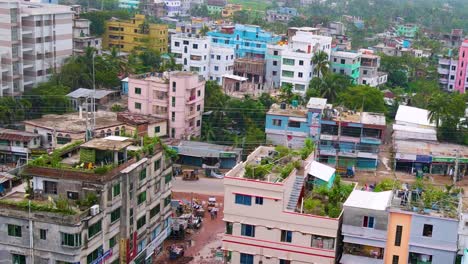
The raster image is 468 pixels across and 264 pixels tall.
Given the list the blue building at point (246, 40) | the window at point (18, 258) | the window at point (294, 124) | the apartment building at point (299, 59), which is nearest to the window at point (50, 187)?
the window at point (18, 258)

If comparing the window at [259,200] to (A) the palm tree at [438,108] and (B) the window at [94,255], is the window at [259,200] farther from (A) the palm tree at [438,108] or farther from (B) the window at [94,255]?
(A) the palm tree at [438,108]

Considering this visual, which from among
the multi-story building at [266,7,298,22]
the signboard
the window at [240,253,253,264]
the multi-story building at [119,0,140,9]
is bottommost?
the signboard

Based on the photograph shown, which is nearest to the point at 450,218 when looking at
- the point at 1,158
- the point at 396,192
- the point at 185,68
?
the point at 396,192

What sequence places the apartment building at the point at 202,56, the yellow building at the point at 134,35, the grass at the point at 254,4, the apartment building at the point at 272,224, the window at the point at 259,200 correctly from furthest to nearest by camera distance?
the grass at the point at 254,4
the yellow building at the point at 134,35
the apartment building at the point at 202,56
the window at the point at 259,200
the apartment building at the point at 272,224

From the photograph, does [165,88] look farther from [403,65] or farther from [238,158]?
[403,65]

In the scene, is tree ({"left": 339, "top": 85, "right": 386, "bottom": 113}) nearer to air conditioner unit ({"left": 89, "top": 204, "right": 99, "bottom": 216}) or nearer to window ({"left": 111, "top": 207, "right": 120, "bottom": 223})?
window ({"left": 111, "top": 207, "right": 120, "bottom": 223})

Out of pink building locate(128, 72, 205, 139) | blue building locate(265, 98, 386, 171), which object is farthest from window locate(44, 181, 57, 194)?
blue building locate(265, 98, 386, 171)

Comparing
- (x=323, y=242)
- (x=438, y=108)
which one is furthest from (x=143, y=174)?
(x=438, y=108)
